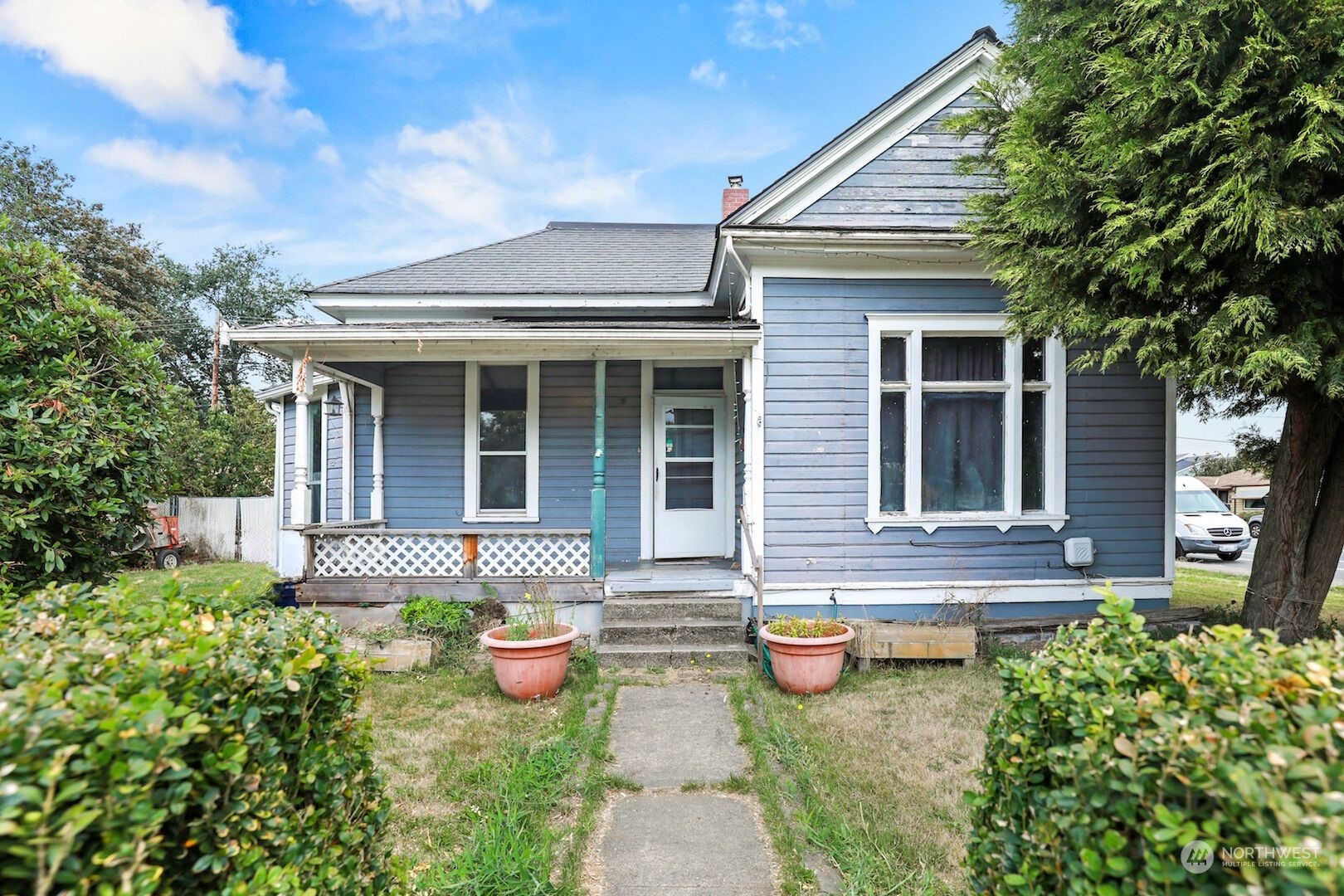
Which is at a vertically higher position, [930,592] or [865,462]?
[865,462]

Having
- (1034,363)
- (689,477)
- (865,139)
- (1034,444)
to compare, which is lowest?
(689,477)

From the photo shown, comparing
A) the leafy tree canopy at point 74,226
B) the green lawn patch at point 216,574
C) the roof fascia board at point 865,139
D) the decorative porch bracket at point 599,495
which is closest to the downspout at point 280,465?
the green lawn patch at point 216,574

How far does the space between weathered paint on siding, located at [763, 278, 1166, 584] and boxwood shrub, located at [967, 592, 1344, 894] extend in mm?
3937

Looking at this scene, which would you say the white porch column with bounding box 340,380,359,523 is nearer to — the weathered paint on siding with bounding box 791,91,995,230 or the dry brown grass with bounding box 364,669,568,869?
the dry brown grass with bounding box 364,669,568,869

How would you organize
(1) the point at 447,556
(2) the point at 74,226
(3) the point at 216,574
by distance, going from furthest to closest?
(2) the point at 74,226
(3) the point at 216,574
(1) the point at 447,556

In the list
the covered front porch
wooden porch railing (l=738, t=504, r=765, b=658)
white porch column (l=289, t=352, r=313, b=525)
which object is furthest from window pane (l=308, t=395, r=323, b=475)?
wooden porch railing (l=738, t=504, r=765, b=658)

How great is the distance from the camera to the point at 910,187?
6.06 m

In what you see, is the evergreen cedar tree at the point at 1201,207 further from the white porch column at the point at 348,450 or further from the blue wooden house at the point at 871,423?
the white porch column at the point at 348,450

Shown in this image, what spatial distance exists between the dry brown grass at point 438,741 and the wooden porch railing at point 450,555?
1.17 metres

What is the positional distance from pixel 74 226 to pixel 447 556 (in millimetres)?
22811

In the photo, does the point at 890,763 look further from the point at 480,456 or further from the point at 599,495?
the point at 480,456

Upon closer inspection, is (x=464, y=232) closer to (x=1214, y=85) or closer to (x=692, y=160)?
(x=692, y=160)

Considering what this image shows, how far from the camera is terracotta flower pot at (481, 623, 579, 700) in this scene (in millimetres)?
4512

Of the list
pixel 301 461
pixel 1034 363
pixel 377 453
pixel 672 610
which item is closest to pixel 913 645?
pixel 672 610
